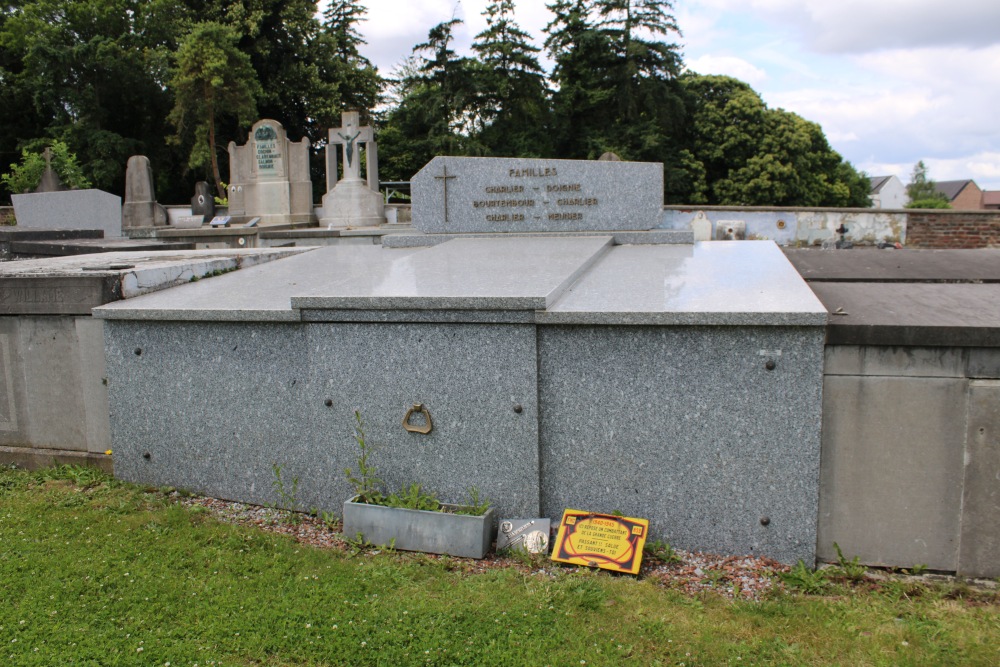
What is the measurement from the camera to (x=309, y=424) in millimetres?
4141

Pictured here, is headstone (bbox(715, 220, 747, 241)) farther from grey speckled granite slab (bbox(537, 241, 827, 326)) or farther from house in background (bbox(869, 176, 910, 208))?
house in background (bbox(869, 176, 910, 208))

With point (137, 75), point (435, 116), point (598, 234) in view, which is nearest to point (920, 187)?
point (435, 116)

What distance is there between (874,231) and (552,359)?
15342 mm

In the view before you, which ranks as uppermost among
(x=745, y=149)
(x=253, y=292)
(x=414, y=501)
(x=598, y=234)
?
(x=745, y=149)

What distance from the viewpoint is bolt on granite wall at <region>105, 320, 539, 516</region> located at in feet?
12.3

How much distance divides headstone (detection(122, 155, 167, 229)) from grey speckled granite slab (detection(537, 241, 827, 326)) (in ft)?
61.0

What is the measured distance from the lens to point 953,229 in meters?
Result: 16.3

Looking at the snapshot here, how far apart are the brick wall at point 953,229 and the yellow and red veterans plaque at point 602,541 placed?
1559 cm

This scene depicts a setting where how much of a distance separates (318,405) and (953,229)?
1636cm

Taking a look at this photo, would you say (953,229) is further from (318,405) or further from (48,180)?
(48,180)

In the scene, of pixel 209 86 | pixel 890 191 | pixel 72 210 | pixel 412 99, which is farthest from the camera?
pixel 890 191

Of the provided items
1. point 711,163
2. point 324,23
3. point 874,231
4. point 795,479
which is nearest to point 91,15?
point 324,23

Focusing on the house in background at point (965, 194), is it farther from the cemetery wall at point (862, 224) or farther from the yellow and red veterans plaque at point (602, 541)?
the yellow and red veterans plaque at point (602, 541)

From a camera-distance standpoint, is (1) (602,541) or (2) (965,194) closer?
(1) (602,541)
